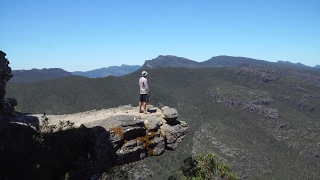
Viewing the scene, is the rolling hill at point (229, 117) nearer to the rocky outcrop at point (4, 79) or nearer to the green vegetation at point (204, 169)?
the green vegetation at point (204, 169)

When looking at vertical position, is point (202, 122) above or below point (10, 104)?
below

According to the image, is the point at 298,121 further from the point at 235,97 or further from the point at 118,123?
the point at 118,123

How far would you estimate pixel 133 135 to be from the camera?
14.2 m

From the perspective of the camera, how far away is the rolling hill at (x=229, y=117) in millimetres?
107188

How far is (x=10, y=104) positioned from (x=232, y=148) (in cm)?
11155

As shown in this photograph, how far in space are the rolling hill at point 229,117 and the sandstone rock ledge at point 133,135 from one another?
68.8 metres

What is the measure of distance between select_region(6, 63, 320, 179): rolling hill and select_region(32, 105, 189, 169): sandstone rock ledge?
68841 mm

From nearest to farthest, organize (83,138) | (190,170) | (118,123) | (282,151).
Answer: (83,138)
(118,123)
(190,170)
(282,151)

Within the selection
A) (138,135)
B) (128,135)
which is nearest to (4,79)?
(128,135)

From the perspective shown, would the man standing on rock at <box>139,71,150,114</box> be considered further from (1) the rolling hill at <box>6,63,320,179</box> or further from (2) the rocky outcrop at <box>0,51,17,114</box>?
(1) the rolling hill at <box>6,63,320,179</box>

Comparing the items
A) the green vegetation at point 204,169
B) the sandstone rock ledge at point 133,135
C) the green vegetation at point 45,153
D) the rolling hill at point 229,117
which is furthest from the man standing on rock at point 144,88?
the rolling hill at point 229,117

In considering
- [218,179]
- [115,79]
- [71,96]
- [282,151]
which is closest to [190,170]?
[218,179]

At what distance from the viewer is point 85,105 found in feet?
448

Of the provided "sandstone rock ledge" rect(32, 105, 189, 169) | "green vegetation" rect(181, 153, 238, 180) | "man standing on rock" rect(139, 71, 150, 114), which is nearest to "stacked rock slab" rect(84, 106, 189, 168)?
"sandstone rock ledge" rect(32, 105, 189, 169)
